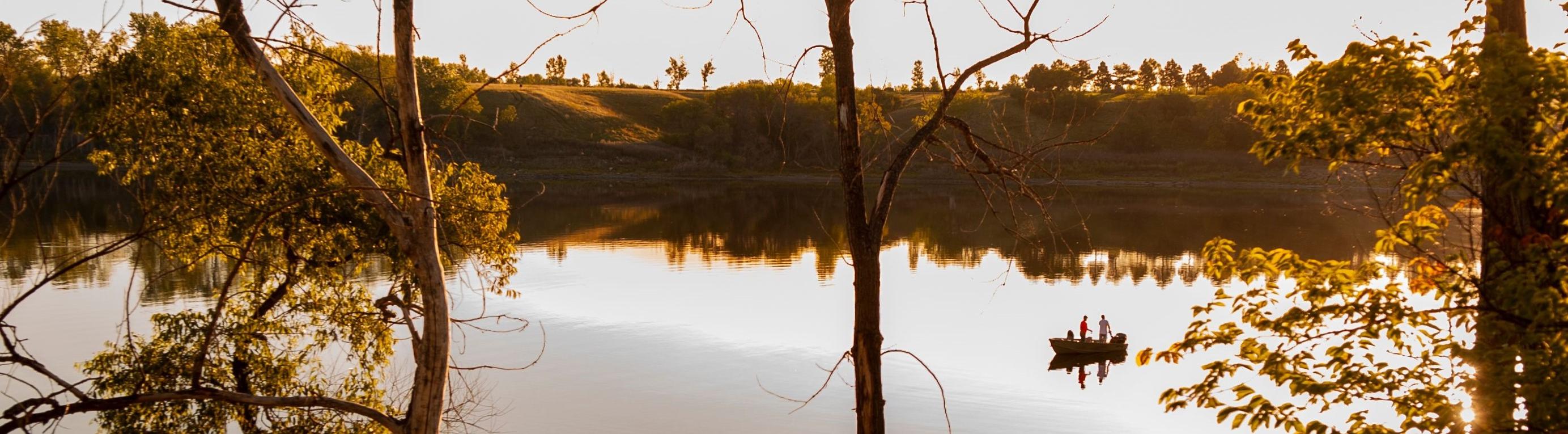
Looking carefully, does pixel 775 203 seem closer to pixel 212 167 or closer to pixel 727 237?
pixel 727 237

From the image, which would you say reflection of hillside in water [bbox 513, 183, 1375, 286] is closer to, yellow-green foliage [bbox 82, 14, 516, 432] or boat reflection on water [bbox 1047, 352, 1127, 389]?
boat reflection on water [bbox 1047, 352, 1127, 389]

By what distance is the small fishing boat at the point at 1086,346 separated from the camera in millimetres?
27422

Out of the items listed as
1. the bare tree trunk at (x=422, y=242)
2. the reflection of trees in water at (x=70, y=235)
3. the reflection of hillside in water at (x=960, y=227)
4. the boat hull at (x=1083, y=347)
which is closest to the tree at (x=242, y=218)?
the reflection of trees in water at (x=70, y=235)

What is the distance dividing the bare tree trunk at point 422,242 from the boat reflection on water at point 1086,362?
22.3m

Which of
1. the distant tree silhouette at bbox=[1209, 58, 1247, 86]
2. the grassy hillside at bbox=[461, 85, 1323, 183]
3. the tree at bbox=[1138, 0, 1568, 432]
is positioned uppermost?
the distant tree silhouette at bbox=[1209, 58, 1247, 86]

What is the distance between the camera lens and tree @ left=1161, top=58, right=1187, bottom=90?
13750 cm

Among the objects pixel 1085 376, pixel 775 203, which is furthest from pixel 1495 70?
pixel 775 203

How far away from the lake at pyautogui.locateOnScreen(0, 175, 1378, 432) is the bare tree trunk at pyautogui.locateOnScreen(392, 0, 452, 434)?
1621 mm

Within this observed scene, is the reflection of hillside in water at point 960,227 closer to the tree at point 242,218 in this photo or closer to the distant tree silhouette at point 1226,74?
the tree at point 242,218

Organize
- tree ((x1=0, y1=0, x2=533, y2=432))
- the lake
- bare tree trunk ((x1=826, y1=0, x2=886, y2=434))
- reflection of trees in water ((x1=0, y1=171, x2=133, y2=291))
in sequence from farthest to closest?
reflection of trees in water ((x1=0, y1=171, x2=133, y2=291)), the lake, tree ((x1=0, y1=0, x2=533, y2=432)), bare tree trunk ((x1=826, y1=0, x2=886, y2=434))

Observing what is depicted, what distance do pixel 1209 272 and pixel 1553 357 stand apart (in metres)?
2.83

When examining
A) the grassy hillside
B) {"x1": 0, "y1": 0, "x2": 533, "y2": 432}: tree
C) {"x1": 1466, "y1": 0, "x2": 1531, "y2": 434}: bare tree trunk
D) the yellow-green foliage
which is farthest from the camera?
the grassy hillside

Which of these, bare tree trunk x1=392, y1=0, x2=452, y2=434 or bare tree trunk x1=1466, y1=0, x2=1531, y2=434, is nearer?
bare tree trunk x1=1466, y1=0, x2=1531, y2=434

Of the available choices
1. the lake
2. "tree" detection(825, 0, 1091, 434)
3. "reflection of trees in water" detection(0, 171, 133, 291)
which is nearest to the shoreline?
the lake
